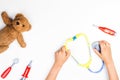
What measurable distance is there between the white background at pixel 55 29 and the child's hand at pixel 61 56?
24 mm

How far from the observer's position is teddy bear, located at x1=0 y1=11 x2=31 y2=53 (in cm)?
126

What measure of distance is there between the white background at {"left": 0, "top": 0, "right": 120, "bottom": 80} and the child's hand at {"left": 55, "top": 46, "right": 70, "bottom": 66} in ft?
0.08

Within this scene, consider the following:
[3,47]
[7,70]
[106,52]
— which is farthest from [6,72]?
[106,52]

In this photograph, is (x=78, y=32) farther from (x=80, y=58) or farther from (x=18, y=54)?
(x=18, y=54)

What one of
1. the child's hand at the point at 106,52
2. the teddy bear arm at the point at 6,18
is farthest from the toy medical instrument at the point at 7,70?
the child's hand at the point at 106,52

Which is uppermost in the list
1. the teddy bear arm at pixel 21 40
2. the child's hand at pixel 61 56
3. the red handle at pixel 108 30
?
the red handle at pixel 108 30

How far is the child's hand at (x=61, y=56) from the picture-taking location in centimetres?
130

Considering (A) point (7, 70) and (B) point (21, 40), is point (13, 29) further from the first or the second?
(A) point (7, 70)

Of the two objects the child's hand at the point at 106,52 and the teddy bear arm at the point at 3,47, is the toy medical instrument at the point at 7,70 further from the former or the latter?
the child's hand at the point at 106,52

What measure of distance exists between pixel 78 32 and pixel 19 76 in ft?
1.14

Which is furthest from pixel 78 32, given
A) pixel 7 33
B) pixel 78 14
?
pixel 7 33

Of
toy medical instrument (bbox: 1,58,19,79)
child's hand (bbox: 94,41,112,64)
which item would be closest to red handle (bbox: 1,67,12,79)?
toy medical instrument (bbox: 1,58,19,79)

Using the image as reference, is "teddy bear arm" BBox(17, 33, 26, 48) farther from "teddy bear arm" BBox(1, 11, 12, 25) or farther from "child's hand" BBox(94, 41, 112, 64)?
"child's hand" BBox(94, 41, 112, 64)

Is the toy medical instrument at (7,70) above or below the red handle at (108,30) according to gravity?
below
